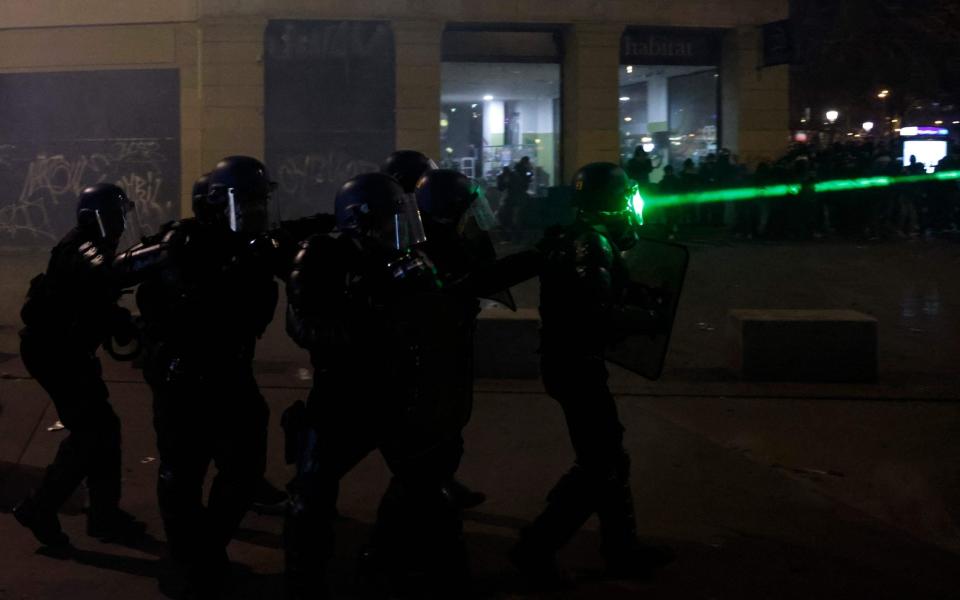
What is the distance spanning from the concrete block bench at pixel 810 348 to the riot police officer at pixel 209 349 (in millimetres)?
4954

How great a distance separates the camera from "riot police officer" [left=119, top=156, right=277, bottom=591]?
4.41 metres

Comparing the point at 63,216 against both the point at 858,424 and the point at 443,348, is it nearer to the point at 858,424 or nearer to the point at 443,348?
the point at 858,424

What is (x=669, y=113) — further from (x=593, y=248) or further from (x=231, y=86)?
(x=593, y=248)

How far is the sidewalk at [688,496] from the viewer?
4.99m

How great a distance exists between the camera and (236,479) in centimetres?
455

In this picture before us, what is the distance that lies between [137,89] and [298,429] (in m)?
18.5

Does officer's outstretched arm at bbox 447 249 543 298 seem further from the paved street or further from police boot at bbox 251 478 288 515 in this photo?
police boot at bbox 251 478 288 515

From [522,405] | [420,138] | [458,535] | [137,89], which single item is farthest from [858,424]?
[137,89]

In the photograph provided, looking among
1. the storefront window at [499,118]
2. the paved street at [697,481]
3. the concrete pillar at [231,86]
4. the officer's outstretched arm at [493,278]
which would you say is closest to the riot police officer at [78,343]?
the paved street at [697,481]

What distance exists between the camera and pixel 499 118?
23328 mm

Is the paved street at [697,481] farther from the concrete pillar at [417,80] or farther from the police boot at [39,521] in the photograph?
the concrete pillar at [417,80]

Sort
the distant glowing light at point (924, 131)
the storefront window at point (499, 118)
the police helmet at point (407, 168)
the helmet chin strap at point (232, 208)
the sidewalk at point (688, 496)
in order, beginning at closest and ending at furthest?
the helmet chin strap at point (232, 208) < the sidewalk at point (688, 496) < the police helmet at point (407, 168) < the storefront window at point (499, 118) < the distant glowing light at point (924, 131)

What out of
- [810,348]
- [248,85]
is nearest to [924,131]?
[248,85]

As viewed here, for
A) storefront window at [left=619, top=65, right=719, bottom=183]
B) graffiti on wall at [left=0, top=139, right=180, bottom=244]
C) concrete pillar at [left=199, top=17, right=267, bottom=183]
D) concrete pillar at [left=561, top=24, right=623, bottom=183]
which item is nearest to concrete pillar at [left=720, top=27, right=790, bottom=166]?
storefront window at [left=619, top=65, right=719, bottom=183]
